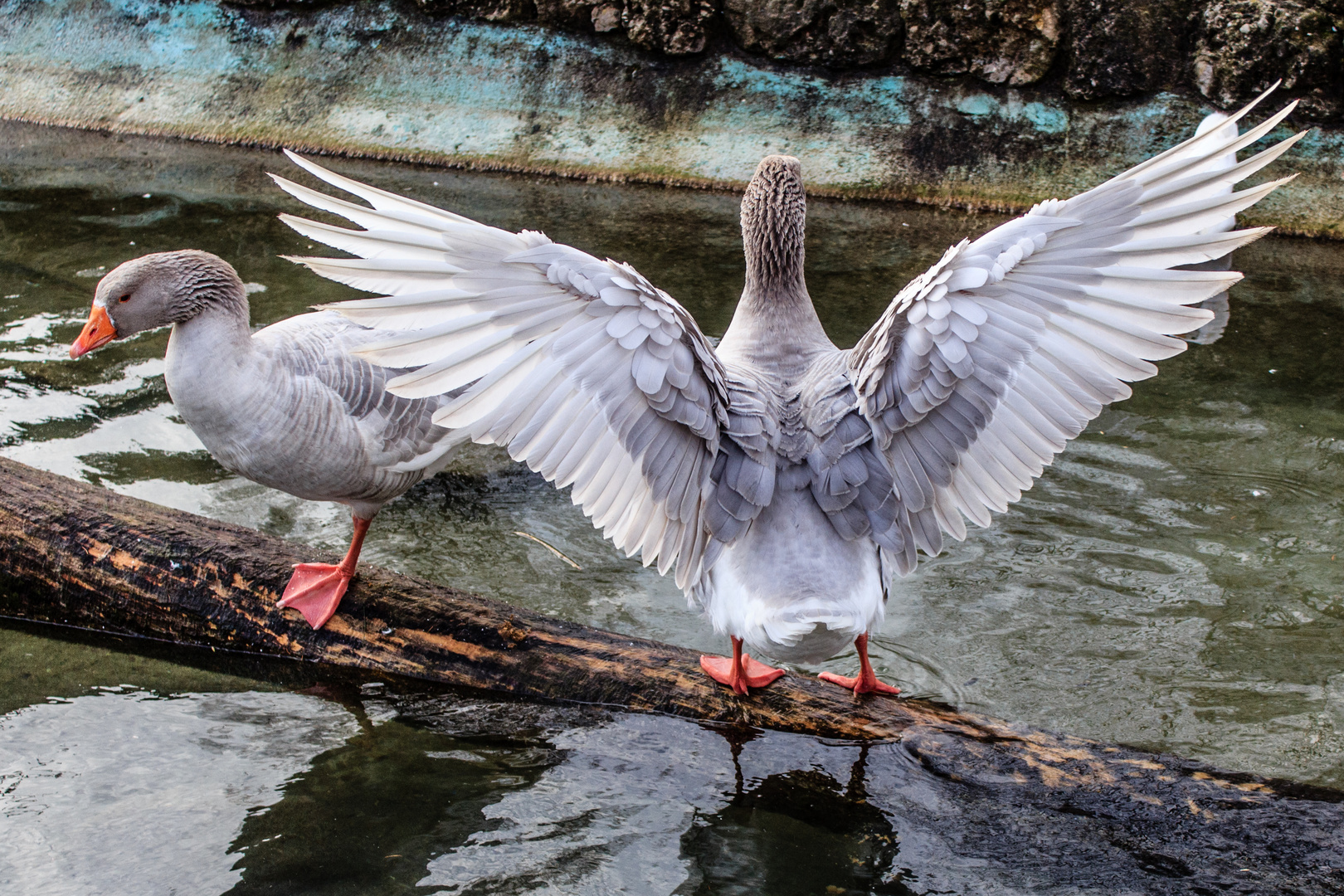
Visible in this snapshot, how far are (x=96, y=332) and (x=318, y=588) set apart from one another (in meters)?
1.19

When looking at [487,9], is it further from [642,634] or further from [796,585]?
[796,585]

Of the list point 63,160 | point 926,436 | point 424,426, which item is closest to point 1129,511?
point 926,436

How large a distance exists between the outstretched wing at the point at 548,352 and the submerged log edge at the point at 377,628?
671 millimetres

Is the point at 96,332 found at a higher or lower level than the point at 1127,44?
lower

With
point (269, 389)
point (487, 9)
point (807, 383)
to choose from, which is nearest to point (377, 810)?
point (269, 389)

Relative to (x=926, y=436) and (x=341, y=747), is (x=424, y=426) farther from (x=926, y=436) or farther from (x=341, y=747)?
(x=926, y=436)

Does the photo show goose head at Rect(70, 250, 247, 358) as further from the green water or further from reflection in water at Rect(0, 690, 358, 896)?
reflection in water at Rect(0, 690, 358, 896)

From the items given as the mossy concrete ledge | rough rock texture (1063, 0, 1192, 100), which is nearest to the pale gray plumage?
the mossy concrete ledge

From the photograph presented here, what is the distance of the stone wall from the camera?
8594 mm

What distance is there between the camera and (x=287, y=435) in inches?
150

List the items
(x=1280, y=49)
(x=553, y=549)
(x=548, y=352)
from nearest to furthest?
(x=548, y=352) < (x=553, y=549) < (x=1280, y=49)

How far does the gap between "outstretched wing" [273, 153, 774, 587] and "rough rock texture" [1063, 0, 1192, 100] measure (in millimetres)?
7319

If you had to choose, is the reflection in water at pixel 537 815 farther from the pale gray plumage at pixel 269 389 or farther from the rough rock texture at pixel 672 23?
the rough rock texture at pixel 672 23

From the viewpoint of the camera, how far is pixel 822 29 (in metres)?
9.61
